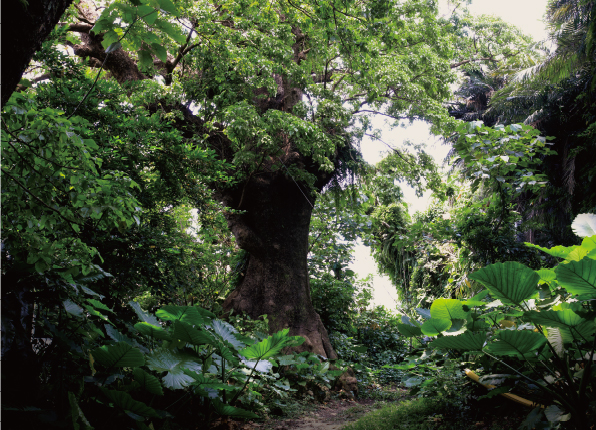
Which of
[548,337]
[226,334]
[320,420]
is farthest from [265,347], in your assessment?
[320,420]

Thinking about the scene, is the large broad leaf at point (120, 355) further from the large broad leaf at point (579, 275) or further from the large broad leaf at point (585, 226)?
the large broad leaf at point (585, 226)

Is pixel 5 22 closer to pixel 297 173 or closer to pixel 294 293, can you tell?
pixel 297 173

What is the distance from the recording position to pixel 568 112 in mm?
12633

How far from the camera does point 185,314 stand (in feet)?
7.25

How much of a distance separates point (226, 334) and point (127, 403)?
66 centimetres

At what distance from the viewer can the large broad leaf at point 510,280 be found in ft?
5.74

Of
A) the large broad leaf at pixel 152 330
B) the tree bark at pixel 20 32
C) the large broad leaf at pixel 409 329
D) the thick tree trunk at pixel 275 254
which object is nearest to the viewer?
the tree bark at pixel 20 32

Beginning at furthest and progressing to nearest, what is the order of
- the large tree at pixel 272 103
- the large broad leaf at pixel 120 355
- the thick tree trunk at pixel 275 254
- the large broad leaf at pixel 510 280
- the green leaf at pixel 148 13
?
the thick tree trunk at pixel 275 254 < the large tree at pixel 272 103 < the large broad leaf at pixel 120 355 < the large broad leaf at pixel 510 280 < the green leaf at pixel 148 13

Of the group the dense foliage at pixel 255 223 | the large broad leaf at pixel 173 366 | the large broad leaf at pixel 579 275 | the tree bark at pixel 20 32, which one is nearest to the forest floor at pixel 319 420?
the dense foliage at pixel 255 223

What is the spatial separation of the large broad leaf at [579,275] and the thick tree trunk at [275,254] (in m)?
5.01

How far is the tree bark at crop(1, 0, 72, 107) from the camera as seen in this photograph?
1126 mm

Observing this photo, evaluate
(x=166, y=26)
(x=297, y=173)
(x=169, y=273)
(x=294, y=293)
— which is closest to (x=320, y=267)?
(x=294, y=293)

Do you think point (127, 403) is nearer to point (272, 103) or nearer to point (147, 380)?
point (147, 380)

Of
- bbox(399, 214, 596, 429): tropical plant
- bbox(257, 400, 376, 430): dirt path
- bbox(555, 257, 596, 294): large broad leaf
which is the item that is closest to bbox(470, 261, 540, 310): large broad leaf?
bbox(399, 214, 596, 429): tropical plant
